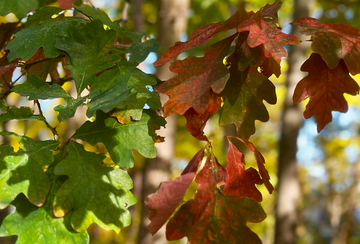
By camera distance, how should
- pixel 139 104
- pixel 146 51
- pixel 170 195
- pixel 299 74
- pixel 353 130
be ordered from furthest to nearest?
pixel 353 130
pixel 299 74
pixel 146 51
pixel 139 104
pixel 170 195

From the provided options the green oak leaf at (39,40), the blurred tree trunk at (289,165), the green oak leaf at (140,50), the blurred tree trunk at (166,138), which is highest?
the green oak leaf at (39,40)

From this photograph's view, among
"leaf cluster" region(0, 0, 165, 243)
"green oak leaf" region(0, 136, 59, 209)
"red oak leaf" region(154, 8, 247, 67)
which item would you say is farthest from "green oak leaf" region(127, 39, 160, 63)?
"green oak leaf" region(0, 136, 59, 209)

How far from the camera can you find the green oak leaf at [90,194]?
76cm

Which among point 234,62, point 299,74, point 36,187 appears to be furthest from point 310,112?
point 299,74

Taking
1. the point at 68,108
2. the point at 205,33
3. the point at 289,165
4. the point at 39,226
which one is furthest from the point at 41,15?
the point at 289,165

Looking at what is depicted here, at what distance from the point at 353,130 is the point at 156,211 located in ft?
59.1

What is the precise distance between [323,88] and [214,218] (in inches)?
17.9

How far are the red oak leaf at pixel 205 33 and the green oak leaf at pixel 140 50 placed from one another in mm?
138

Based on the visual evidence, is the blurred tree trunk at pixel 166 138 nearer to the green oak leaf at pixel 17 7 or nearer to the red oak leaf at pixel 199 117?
the green oak leaf at pixel 17 7

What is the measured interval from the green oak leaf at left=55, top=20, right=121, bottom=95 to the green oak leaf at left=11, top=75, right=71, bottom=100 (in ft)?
0.23

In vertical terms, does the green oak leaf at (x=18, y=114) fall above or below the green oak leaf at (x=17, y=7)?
below

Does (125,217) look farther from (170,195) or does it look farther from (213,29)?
(213,29)

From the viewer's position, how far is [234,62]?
0.88 metres

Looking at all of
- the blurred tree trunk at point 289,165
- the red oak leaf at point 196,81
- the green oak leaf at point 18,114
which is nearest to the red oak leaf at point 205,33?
the red oak leaf at point 196,81
